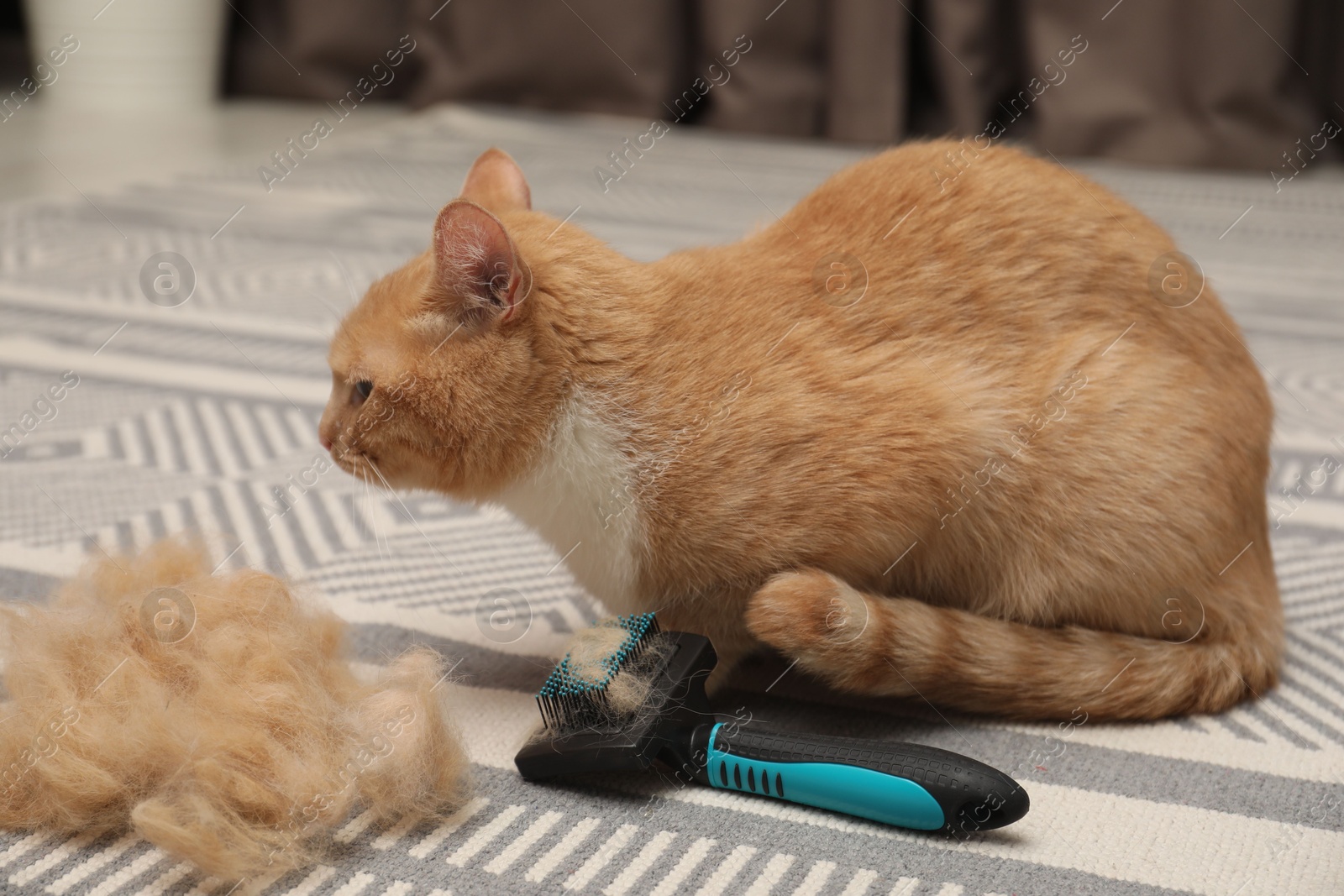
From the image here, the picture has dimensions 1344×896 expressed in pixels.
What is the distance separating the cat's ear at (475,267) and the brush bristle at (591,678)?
244 mm

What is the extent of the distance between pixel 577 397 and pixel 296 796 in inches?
13.3

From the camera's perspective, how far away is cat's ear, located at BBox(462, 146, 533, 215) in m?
1.08

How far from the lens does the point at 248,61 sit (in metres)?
3.66

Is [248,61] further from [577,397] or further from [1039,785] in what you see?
[1039,785]

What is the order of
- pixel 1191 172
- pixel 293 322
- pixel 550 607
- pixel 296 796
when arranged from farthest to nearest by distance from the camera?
pixel 1191 172
pixel 293 322
pixel 550 607
pixel 296 796

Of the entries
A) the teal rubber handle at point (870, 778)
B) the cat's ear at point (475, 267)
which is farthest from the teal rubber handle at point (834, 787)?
the cat's ear at point (475, 267)

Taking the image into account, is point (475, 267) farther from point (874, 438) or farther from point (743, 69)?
point (743, 69)

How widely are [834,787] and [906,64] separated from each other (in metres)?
2.33

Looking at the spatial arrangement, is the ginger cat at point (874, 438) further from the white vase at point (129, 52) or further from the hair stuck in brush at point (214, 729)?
the white vase at point (129, 52)

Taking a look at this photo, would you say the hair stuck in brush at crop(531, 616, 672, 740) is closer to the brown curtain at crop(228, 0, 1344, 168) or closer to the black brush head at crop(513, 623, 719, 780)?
the black brush head at crop(513, 623, 719, 780)

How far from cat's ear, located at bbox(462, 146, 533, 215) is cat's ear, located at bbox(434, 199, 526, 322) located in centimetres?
20

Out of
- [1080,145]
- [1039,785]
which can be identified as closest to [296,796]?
[1039,785]

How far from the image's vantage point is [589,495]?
0.92 meters

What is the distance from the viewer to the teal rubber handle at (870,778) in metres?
0.75
